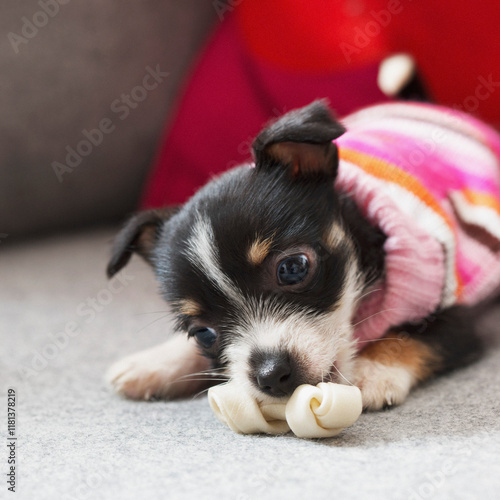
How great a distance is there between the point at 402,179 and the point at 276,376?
2.48ft

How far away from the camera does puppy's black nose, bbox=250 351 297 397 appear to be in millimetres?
1446

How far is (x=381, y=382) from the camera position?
159cm

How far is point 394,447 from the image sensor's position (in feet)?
4.09

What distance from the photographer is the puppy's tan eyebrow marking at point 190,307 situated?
5.49ft

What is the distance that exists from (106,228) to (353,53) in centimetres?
167

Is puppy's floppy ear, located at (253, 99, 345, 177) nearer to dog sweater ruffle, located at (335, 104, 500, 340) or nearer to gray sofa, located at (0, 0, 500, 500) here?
dog sweater ruffle, located at (335, 104, 500, 340)

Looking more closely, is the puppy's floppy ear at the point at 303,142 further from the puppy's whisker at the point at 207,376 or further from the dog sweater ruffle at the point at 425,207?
the puppy's whisker at the point at 207,376

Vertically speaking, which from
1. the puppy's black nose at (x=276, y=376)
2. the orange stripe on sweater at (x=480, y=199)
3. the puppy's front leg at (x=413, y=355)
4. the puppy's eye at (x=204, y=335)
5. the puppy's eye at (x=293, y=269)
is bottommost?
the puppy's eye at (x=204, y=335)

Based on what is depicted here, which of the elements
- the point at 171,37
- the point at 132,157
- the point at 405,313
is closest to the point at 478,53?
the point at 405,313

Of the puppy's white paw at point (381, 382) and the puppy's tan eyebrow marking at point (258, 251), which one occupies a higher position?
the puppy's tan eyebrow marking at point (258, 251)

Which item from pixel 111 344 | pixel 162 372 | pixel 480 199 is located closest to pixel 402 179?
pixel 480 199

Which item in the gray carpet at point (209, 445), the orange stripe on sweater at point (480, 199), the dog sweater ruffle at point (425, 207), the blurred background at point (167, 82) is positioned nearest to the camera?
the gray carpet at point (209, 445)

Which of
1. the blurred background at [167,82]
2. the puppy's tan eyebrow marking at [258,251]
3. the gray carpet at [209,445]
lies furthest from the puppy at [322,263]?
the blurred background at [167,82]

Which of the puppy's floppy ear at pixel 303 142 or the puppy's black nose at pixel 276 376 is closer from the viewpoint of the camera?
the puppy's black nose at pixel 276 376
